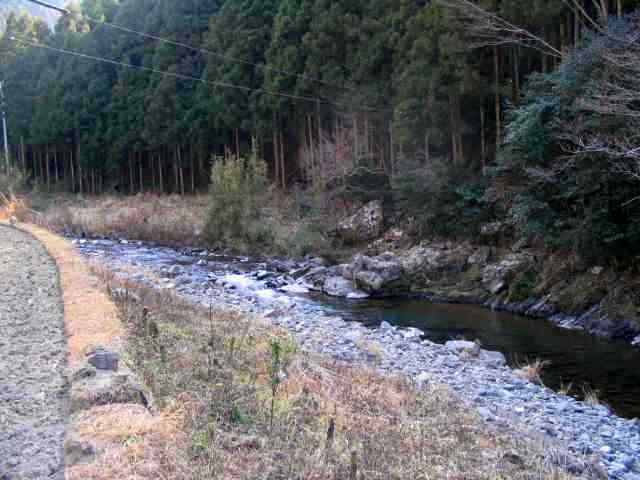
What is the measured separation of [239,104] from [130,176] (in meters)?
18.7

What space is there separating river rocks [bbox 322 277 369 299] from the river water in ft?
1.59

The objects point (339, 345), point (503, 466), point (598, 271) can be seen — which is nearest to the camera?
point (503, 466)

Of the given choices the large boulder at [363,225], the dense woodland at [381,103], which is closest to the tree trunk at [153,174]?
the dense woodland at [381,103]

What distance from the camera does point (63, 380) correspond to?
16.8ft

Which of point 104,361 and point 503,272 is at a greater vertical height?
point 104,361

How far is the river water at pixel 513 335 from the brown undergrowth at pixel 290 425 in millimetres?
3181

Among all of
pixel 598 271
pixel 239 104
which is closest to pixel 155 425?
pixel 598 271

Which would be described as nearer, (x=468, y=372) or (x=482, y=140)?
(x=468, y=372)

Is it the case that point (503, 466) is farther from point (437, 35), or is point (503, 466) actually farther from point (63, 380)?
point (437, 35)

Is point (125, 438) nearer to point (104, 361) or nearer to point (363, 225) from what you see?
point (104, 361)

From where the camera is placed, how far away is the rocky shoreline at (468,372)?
21.4ft

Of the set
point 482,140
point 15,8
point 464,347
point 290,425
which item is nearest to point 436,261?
point 482,140

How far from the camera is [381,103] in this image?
24.7 m

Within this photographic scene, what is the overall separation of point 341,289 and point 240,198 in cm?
926
